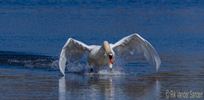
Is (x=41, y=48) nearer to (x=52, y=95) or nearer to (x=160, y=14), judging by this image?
(x=52, y=95)

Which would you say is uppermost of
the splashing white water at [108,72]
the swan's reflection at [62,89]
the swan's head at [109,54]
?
the swan's head at [109,54]

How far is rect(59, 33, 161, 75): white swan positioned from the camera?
18.3 meters

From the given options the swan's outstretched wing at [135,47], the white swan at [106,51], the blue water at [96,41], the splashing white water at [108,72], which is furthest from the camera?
the swan's outstretched wing at [135,47]

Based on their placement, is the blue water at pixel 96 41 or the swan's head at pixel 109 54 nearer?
the blue water at pixel 96 41

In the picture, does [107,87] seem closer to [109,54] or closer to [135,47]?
[109,54]

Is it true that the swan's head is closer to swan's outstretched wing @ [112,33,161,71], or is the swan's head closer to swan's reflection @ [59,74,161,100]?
swan's reflection @ [59,74,161,100]

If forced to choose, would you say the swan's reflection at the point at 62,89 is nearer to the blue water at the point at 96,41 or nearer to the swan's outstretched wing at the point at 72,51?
the blue water at the point at 96,41

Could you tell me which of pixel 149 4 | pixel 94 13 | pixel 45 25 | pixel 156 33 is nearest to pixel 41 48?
pixel 156 33

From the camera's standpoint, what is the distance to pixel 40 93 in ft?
47.7

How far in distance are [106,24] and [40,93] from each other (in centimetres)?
1650

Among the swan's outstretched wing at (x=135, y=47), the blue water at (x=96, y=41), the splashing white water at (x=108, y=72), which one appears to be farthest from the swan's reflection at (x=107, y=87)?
the swan's outstretched wing at (x=135, y=47)

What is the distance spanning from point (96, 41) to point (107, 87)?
384 inches

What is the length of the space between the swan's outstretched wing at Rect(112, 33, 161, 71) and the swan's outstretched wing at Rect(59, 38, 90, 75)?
0.70 metres

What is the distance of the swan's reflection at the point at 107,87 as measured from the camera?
1444 cm
